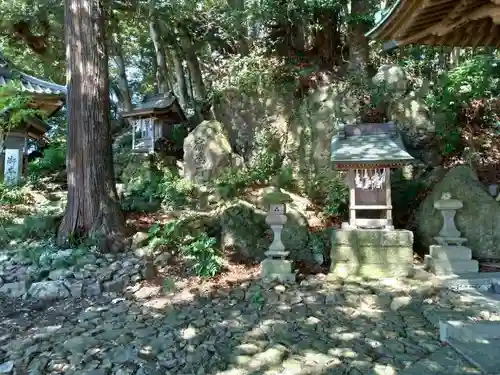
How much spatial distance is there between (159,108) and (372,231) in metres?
7.48

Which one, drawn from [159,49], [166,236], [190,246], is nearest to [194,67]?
[159,49]

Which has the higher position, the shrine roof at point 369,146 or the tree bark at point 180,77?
the tree bark at point 180,77

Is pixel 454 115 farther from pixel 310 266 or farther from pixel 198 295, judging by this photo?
pixel 198 295

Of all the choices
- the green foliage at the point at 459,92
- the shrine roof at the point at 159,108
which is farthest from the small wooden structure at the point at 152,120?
the green foliage at the point at 459,92

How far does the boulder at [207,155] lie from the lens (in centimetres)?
982

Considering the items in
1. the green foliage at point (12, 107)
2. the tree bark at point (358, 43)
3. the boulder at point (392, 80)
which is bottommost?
the green foliage at point (12, 107)

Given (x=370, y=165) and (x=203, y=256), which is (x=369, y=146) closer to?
(x=370, y=165)

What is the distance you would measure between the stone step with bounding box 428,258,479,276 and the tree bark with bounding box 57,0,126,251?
5.24 m

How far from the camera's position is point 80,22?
21.1ft

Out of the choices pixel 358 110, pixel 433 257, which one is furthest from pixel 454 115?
pixel 433 257

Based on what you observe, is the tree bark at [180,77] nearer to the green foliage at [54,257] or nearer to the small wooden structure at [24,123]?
the small wooden structure at [24,123]

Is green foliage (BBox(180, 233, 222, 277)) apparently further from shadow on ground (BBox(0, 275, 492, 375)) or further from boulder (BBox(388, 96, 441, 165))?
boulder (BBox(388, 96, 441, 165))

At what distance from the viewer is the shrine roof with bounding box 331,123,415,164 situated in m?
6.11

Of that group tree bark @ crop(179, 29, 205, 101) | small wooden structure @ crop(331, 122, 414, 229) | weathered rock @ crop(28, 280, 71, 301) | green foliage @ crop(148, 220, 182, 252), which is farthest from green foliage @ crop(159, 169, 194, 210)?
tree bark @ crop(179, 29, 205, 101)
